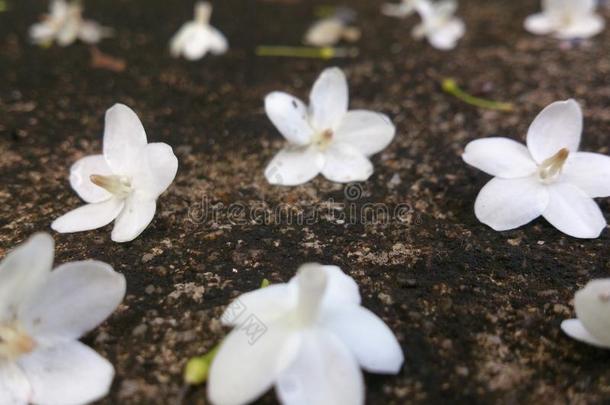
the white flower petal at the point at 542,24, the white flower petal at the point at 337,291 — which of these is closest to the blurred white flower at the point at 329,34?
the white flower petal at the point at 542,24

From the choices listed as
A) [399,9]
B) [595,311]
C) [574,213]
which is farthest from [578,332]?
[399,9]

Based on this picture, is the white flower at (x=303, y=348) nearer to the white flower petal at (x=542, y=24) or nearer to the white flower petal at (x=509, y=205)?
the white flower petal at (x=509, y=205)

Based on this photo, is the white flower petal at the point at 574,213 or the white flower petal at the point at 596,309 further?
the white flower petal at the point at 574,213

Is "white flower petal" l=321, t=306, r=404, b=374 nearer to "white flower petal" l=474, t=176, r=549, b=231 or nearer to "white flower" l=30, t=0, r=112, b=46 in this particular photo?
"white flower petal" l=474, t=176, r=549, b=231

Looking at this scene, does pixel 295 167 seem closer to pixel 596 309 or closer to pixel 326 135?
pixel 326 135

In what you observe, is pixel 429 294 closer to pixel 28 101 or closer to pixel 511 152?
pixel 511 152

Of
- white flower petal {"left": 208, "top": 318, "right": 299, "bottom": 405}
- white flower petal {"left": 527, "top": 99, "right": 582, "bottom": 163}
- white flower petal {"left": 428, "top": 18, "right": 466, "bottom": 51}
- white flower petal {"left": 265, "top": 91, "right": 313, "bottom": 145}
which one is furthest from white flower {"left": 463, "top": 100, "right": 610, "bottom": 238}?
white flower petal {"left": 428, "top": 18, "right": 466, "bottom": 51}
